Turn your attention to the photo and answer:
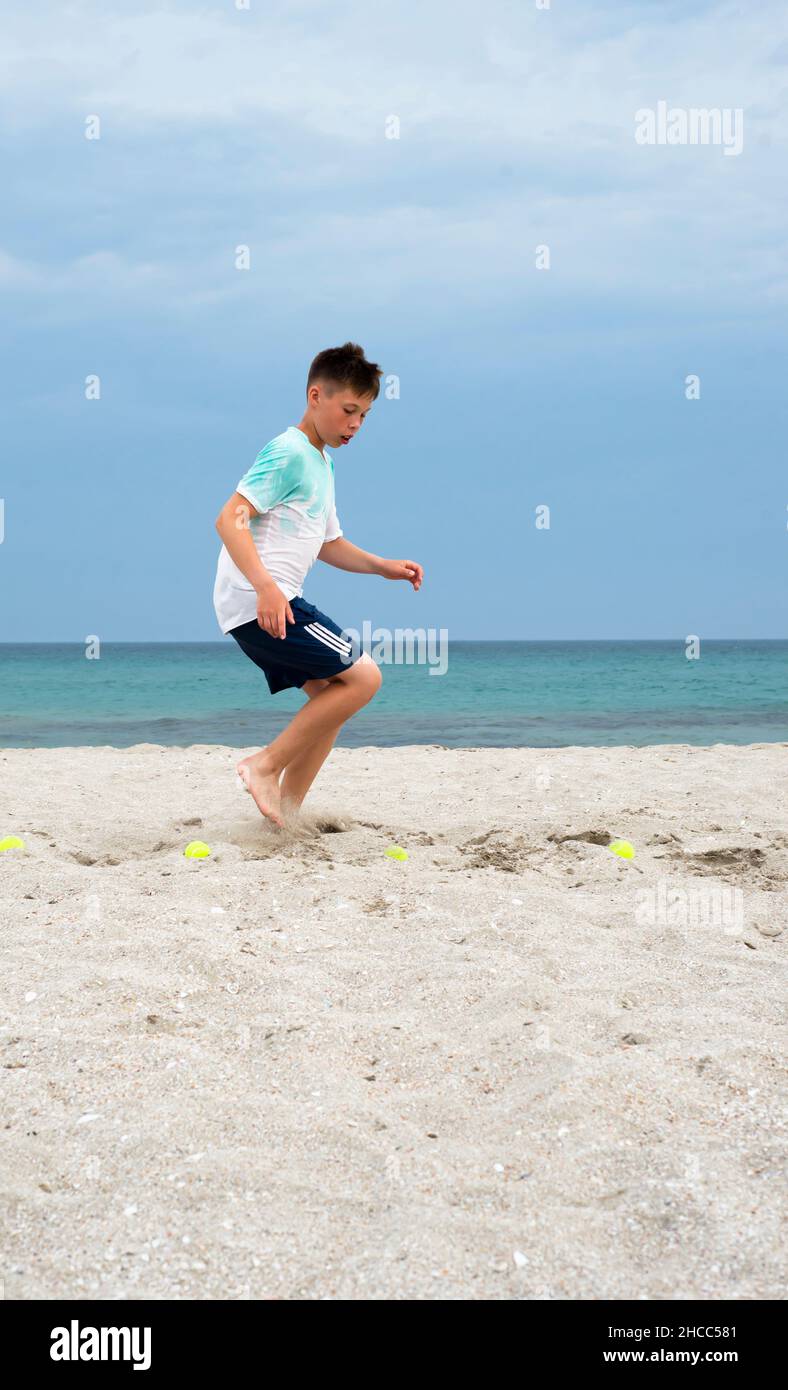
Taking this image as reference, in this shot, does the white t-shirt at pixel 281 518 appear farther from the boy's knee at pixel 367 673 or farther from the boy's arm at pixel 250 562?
the boy's knee at pixel 367 673

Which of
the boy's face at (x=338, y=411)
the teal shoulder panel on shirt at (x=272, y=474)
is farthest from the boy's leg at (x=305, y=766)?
the boy's face at (x=338, y=411)

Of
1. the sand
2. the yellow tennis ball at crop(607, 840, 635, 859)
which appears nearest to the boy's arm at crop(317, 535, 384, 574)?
the sand

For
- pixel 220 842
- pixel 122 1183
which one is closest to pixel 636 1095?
pixel 122 1183

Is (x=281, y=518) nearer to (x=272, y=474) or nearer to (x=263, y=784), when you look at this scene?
(x=272, y=474)

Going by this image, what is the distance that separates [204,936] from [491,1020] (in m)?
0.88

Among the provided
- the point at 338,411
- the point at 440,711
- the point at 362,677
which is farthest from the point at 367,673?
the point at 440,711

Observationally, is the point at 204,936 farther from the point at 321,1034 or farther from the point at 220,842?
the point at 220,842

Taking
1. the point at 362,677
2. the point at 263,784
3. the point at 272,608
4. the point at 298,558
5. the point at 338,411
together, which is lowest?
the point at 263,784

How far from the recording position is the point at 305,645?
12.6ft

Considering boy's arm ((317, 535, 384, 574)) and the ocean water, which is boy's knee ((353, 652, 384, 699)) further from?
the ocean water

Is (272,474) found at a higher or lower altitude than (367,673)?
higher

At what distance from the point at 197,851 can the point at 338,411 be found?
1744 millimetres

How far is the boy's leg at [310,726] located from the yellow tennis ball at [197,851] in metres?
0.30

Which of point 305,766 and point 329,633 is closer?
point 329,633
